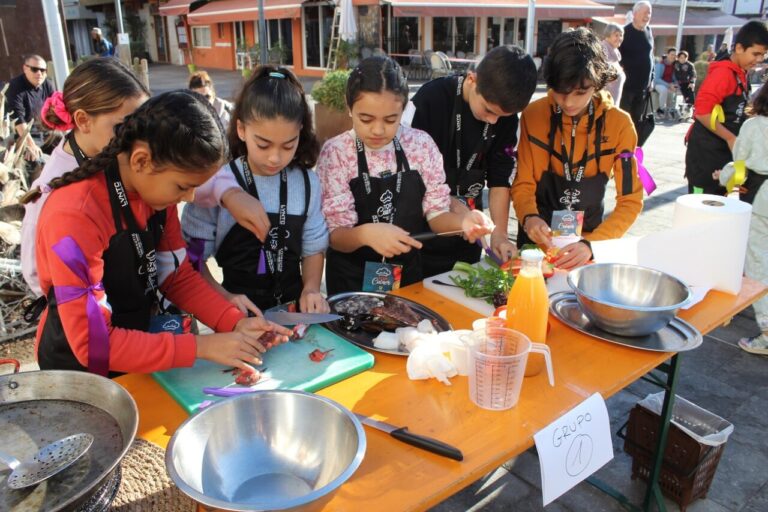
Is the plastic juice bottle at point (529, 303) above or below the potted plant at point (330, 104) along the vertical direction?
below

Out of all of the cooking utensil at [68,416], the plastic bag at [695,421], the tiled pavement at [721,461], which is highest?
the cooking utensil at [68,416]

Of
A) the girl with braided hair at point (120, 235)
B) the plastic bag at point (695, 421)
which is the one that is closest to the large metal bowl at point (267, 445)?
the girl with braided hair at point (120, 235)

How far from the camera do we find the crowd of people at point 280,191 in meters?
1.48

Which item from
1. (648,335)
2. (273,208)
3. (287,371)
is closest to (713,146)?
(648,335)

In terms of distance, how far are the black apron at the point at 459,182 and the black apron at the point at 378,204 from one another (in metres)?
0.17

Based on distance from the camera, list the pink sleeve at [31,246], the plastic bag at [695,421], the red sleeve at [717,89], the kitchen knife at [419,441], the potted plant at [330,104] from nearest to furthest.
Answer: the kitchen knife at [419,441] → the pink sleeve at [31,246] → the plastic bag at [695,421] → the red sleeve at [717,89] → the potted plant at [330,104]

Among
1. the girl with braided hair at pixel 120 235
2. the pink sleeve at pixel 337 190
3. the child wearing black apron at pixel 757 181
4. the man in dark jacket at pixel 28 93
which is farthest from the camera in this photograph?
the man in dark jacket at pixel 28 93

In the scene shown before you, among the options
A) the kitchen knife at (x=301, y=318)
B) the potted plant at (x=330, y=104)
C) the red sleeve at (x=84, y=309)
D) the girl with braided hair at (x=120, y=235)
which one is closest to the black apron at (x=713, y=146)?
the potted plant at (x=330, y=104)

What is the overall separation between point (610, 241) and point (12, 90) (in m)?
6.44

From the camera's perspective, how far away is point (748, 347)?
3.76 meters

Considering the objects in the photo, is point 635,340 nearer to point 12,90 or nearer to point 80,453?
point 80,453

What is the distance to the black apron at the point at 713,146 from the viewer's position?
460 cm

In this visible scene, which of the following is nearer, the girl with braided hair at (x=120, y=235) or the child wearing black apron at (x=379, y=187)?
the girl with braided hair at (x=120, y=235)

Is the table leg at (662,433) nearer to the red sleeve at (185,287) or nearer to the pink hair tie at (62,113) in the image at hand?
the red sleeve at (185,287)
